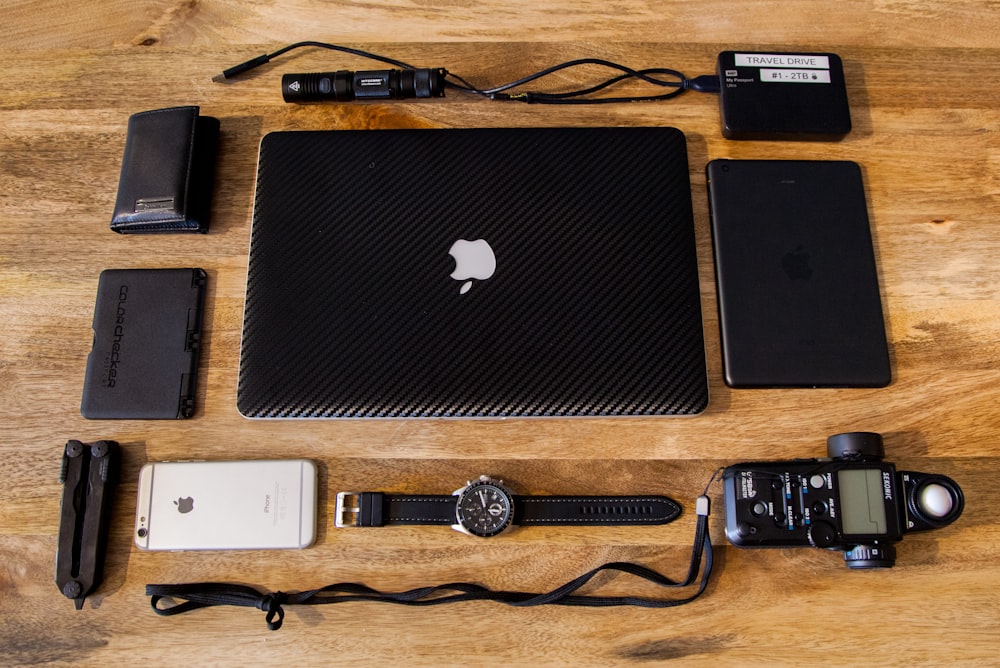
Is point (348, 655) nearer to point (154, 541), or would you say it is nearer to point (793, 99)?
point (154, 541)

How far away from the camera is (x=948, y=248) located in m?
1.01

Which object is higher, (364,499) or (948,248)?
(948,248)

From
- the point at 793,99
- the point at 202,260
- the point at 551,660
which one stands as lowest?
the point at 551,660

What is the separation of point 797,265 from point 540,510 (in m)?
0.50

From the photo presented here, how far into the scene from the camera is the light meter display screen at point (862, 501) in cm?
86

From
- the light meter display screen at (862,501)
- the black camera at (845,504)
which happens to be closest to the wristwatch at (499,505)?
the black camera at (845,504)

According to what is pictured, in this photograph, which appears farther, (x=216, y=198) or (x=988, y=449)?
(x=216, y=198)

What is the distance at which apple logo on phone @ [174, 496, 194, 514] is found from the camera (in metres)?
0.92

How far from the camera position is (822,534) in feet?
2.82

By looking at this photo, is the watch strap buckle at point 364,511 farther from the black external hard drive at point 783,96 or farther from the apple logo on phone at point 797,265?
the black external hard drive at point 783,96

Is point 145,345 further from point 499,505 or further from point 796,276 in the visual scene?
point 796,276

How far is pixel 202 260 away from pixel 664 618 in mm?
843

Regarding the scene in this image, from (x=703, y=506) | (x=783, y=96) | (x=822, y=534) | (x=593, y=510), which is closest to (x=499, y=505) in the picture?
(x=593, y=510)

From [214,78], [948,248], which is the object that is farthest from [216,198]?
[948,248]
